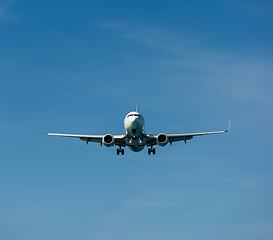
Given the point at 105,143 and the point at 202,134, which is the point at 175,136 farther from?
the point at 105,143

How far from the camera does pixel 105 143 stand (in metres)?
77.1

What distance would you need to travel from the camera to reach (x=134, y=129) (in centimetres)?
7625

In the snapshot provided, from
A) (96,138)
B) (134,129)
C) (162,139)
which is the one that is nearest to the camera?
(134,129)

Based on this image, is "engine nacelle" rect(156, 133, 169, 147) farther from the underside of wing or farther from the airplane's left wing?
the underside of wing

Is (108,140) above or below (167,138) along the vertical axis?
below

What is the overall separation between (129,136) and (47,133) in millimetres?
16463

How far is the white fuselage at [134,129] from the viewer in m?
75.9

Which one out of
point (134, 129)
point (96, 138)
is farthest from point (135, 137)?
point (96, 138)

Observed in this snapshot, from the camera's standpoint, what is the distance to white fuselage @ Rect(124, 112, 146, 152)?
249ft

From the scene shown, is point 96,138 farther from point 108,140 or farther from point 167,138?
point 167,138

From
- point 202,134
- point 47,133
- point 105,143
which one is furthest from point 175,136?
point 47,133

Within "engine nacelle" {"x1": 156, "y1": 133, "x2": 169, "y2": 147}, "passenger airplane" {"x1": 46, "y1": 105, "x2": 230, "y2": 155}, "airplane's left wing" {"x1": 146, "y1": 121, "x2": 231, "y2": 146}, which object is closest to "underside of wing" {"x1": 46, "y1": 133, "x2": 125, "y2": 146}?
"passenger airplane" {"x1": 46, "y1": 105, "x2": 230, "y2": 155}

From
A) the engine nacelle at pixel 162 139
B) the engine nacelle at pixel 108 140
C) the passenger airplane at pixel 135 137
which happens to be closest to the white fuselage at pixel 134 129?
the passenger airplane at pixel 135 137

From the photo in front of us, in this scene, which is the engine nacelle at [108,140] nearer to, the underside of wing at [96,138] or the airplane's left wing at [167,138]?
the underside of wing at [96,138]
